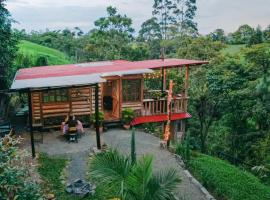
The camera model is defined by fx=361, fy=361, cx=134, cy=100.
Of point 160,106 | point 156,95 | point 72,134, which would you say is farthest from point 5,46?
point 160,106

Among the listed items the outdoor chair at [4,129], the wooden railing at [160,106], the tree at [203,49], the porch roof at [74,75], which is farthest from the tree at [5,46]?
the tree at [203,49]

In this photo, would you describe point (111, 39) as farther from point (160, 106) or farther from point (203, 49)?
point (160, 106)

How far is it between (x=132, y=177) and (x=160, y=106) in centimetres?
Answer: 1212

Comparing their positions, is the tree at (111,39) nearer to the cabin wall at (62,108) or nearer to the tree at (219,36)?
the tree at (219,36)

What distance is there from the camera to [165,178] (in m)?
7.12

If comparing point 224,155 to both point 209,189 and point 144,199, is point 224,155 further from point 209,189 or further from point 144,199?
point 144,199

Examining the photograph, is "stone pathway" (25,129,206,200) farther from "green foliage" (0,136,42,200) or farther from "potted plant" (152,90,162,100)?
"green foliage" (0,136,42,200)

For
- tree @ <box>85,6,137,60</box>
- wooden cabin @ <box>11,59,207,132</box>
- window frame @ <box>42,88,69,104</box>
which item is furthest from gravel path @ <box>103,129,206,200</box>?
tree @ <box>85,6,137,60</box>

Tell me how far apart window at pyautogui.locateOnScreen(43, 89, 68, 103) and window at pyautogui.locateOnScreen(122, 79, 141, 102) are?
9.52ft

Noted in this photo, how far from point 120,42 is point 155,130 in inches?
704

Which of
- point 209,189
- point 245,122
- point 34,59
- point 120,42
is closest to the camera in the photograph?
point 209,189

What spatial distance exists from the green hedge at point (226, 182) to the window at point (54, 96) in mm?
6999

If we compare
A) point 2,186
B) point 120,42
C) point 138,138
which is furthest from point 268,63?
point 120,42

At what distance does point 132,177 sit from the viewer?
650cm
